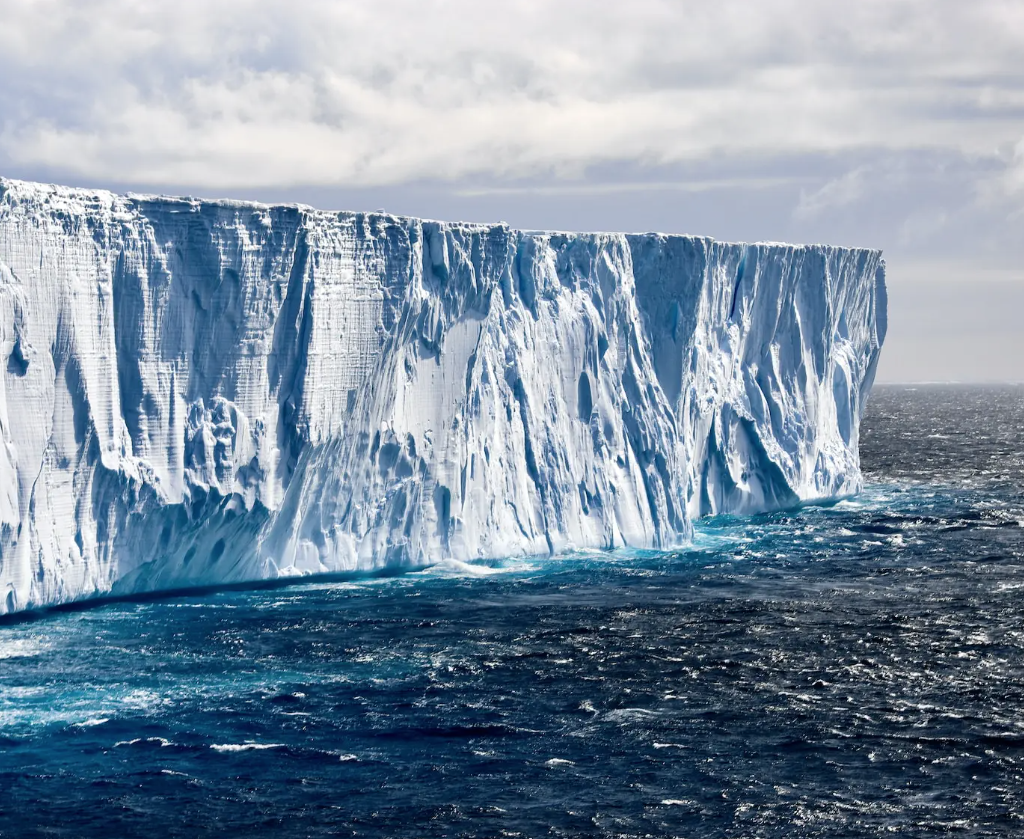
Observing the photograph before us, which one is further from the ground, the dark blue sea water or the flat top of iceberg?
the flat top of iceberg

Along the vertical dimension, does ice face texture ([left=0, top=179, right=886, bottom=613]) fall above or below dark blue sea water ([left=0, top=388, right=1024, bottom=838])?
above

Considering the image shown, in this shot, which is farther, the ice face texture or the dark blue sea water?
the ice face texture

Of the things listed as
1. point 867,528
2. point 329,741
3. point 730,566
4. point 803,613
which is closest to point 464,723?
point 329,741

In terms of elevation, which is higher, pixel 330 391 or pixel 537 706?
pixel 330 391

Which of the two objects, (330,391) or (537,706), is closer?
(537,706)

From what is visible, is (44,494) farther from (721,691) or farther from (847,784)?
(847,784)
